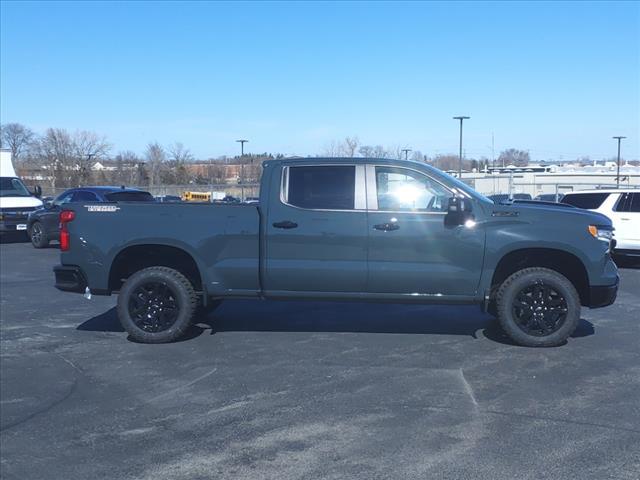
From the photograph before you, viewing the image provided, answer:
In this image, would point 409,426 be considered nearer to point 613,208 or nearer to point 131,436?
point 131,436

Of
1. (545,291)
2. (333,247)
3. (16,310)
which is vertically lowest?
(16,310)

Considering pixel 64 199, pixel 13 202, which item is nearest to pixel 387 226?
pixel 64 199

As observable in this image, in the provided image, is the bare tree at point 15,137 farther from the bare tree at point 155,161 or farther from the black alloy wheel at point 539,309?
the black alloy wheel at point 539,309

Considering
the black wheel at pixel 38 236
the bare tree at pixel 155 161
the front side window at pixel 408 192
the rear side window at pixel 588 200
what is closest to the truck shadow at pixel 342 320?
the front side window at pixel 408 192

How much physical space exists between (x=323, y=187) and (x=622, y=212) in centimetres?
974

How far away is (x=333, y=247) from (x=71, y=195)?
14.5 meters

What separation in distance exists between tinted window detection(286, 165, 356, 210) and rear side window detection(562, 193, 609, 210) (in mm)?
9724

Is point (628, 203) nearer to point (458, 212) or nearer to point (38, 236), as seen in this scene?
point (458, 212)

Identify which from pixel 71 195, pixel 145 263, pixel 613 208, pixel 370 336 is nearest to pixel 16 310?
pixel 145 263

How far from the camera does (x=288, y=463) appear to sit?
4.30 metres

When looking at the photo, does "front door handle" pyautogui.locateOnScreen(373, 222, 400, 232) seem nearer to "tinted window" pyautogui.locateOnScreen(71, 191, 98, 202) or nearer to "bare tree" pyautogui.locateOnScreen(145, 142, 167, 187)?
"tinted window" pyautogui.locateOnScreen(71, 191, 98, 202)

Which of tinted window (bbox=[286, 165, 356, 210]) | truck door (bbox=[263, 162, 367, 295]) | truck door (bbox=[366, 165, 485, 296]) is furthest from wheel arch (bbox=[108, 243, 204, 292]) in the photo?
truck door (bbox=[366, 165, 485, 296])

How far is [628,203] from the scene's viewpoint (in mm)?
14617

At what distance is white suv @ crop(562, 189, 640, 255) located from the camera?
14.3 metres
